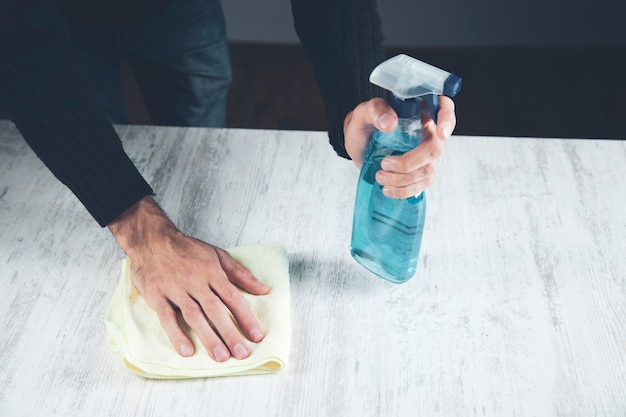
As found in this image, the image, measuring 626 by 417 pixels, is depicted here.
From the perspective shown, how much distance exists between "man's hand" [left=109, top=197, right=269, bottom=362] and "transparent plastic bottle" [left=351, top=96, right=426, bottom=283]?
0.13 metres

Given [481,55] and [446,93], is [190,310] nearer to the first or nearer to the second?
[446,93]

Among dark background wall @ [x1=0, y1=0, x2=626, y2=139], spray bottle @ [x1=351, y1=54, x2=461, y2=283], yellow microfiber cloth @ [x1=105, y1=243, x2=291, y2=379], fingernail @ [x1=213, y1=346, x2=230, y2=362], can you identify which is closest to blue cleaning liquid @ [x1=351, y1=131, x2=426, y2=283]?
spray bottle @ [x1=351, y1=54, x2=461, y2=283]

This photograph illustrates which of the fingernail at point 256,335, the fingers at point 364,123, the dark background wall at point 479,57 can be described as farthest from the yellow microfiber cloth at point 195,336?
the dark background wall at point 479,57

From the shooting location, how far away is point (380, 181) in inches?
28.6

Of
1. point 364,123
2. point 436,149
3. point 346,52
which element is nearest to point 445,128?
point 436,149

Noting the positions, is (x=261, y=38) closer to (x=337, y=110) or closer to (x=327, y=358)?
(x=337, y=110)

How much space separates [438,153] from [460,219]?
0.70 ft

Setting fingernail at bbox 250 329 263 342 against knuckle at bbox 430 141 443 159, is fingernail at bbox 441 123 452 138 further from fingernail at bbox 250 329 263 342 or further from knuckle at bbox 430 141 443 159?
fingernail at bbox 250 329 263 342

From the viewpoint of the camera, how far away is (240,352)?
28.0 inches

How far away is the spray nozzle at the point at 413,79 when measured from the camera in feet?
2.09

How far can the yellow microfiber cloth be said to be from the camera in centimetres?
70

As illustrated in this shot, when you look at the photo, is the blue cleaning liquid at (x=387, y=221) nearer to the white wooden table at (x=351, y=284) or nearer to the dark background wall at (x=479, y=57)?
the white wooden table at (x=351, y=284)

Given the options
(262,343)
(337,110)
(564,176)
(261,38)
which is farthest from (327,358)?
(261,38)

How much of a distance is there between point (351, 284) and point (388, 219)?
91 mm
